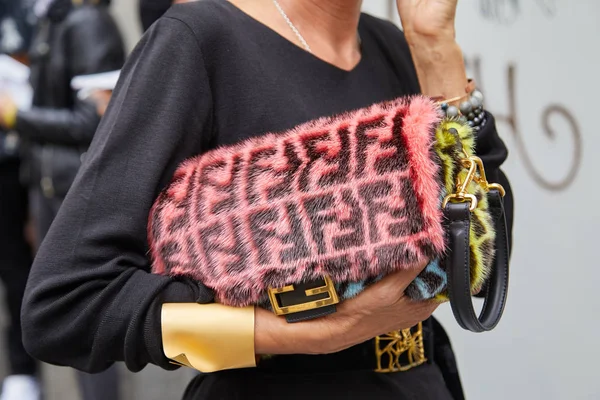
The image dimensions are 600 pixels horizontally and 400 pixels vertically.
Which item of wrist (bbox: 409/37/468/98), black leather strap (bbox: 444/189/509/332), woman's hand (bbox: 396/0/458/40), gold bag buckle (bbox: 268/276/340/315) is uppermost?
woman's hand (bbox: 396/0/458/40)

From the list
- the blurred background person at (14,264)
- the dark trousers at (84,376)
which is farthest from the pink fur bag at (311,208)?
the blurred background person at (14,264)

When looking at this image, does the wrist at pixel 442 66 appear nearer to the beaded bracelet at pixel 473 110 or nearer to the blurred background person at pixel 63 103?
the beaded bracelet at pixel 473 110

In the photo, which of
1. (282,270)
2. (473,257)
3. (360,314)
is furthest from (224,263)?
(473,257)

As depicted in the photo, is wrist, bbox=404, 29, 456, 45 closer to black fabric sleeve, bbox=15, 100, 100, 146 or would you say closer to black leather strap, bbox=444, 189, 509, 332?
black leather strap, bbox=444, 189, 509, 332

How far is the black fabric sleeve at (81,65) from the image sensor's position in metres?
2.52

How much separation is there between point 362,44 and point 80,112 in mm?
1417

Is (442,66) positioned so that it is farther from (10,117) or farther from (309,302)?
(10,117)

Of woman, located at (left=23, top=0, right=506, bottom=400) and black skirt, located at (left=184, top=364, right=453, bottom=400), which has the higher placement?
woman, located at (left=23, top=0, right=506, bottom=400)

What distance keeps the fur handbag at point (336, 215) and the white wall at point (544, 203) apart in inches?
68.3

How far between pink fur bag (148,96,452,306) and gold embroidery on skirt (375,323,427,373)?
23cm

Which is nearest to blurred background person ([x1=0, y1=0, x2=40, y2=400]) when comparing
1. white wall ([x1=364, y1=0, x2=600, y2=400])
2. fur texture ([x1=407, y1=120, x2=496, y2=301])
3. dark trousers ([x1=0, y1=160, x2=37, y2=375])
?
dark trousers ([x1=0, y1=160, x2=37, y2=375])

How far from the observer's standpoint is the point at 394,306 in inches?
40.0

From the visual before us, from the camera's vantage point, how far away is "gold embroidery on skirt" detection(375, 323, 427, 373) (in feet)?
3.86

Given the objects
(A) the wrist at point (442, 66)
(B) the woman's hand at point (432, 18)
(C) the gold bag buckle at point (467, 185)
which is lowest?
(C) the gold bag buckle at point (467, 185)
